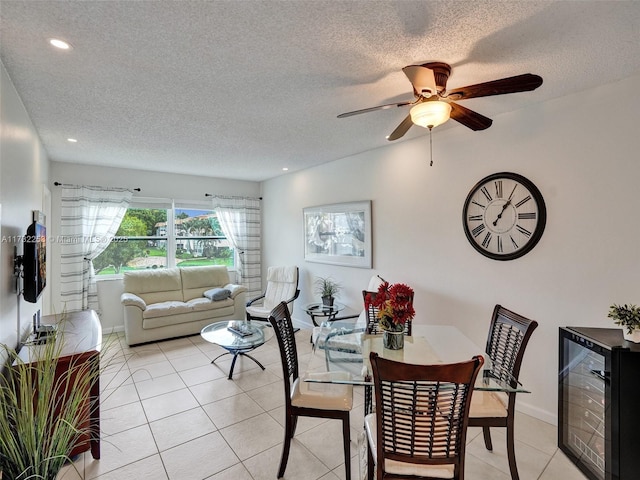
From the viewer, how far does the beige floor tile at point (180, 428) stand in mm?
2328

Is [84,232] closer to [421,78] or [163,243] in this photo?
[163,243]

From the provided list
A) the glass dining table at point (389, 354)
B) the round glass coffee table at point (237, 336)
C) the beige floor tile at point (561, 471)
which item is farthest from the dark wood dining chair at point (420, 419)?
the round glass coffee table at point (237, 336)

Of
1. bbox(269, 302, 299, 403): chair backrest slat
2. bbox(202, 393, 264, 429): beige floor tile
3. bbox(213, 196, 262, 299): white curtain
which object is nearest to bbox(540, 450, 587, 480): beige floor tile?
bbox(269, 302, 299, 403): chair backrest slat

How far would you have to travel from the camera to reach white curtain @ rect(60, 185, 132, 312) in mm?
4438

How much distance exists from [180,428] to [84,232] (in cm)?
356

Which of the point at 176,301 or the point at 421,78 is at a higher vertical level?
the point at 421,78

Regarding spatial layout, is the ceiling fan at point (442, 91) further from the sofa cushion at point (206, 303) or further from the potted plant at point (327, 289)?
the sofa cushion at point (206, 303)

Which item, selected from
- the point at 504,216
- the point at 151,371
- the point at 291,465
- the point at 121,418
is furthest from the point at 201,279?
the point at 504,216

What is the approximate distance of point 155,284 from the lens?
4816 mm

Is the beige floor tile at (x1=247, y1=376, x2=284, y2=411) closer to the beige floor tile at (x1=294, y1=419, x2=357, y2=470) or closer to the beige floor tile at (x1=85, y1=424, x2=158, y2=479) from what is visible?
the beige floor tile at (x1=294, y1=419, x2=357, y2=470)

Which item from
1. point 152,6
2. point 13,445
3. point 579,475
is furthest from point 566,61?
point 13,445

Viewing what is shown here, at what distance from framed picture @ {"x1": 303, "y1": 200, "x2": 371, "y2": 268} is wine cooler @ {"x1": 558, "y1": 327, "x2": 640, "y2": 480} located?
221 cm

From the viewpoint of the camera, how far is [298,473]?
78.8 inches

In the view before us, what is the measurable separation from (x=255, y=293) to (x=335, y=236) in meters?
2.49
